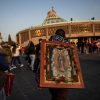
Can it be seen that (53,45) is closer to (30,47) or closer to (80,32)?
(30,47)

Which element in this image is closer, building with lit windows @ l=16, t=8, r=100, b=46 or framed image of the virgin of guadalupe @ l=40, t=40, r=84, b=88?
framed image of the virgin of guadalupe @ l=40, t=40, r=84, b=88

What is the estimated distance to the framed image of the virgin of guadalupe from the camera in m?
5.48

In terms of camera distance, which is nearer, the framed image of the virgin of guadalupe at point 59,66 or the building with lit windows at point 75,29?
the framed image of the virgin of guadalupe at point 59,66

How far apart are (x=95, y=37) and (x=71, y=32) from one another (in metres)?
5.57

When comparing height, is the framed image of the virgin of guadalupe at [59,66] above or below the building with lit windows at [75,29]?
below

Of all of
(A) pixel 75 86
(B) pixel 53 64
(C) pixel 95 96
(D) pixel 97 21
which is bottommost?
(C) pixel 95 96

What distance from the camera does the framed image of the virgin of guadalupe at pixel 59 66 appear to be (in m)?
5.48

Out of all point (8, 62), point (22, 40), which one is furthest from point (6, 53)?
point (22, 40)

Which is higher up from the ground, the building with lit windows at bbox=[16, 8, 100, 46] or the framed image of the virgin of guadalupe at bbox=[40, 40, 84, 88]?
the building with lit windows at bbox=[16, 8, 100, 46]

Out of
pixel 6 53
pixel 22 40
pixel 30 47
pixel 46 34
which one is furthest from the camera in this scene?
pixel 22 40

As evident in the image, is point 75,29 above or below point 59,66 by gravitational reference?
above

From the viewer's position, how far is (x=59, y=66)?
567cm

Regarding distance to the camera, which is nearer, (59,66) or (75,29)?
(59,66)

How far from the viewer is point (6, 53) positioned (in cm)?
421
